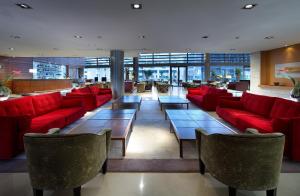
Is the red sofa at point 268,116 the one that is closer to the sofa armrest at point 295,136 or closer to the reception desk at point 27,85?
the sofa armrest at point 295,136

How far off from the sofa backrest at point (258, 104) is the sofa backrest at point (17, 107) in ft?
15.3

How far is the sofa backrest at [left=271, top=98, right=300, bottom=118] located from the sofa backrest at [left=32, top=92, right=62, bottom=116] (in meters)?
4.92

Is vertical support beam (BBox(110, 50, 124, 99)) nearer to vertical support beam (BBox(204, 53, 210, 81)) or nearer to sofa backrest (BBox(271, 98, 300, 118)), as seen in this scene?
sofa backrest (BBox(271, 98, 300, 118))

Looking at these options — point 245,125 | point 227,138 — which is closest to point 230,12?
point 245,125

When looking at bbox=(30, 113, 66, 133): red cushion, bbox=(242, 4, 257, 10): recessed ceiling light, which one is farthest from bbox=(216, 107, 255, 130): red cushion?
bbox=(30, 113, 66, 133): red cushion

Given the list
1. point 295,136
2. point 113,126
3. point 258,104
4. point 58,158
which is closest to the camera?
point 58,158

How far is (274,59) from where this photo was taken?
1259 centimetres

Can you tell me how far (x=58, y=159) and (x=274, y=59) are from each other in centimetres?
1365

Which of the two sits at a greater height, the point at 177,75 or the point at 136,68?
the point at 136,68

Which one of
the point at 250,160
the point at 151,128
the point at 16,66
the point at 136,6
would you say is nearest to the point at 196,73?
the point at 16,66

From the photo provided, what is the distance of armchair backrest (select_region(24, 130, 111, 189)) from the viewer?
1954 mm

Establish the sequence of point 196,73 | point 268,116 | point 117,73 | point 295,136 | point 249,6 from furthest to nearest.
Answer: point 196,73 → point 117,73 → point 249,6 → point 268,116 → point 295,136

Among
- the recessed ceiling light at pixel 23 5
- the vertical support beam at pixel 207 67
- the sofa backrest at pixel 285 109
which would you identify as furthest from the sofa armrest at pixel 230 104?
the vertical support beam at pixel 207 67

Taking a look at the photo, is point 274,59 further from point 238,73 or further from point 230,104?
point 238,73
